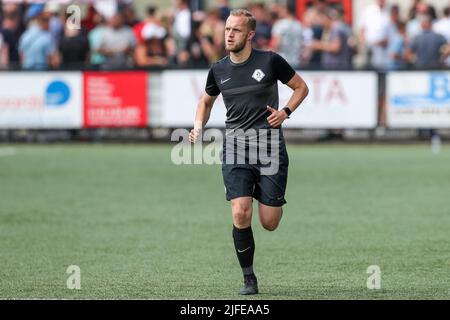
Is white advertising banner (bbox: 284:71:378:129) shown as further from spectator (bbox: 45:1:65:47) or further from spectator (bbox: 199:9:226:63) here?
spectator (bbox: 45:1:65:47)

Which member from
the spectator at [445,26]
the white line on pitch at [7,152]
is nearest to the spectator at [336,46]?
the spectator at [445,26]

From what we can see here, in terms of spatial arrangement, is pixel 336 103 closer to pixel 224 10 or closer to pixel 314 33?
pixel 314 33

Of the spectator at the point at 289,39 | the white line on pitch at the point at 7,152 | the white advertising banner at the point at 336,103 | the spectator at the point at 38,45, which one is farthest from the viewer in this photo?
the spectator at the point at 38,45

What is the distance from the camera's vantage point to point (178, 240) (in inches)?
523

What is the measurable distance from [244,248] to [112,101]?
15.0 metres

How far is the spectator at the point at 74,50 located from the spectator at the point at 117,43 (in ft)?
1.54

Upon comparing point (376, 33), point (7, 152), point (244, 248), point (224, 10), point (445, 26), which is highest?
point (224, 10)

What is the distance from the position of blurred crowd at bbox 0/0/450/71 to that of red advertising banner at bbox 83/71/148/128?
1.03 feet

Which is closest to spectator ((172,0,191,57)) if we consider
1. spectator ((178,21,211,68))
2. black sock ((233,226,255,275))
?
spectator ((178,21,211,68))

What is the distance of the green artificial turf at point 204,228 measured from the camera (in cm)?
1034

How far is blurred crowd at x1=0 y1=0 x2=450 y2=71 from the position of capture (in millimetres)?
24734

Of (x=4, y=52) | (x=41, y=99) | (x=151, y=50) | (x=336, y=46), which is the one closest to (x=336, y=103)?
(x=336, y=46)

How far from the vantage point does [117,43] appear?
25.7 m

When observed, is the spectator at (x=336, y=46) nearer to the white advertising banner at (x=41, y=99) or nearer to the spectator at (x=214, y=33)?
the spectator at (x=214, y=33)
